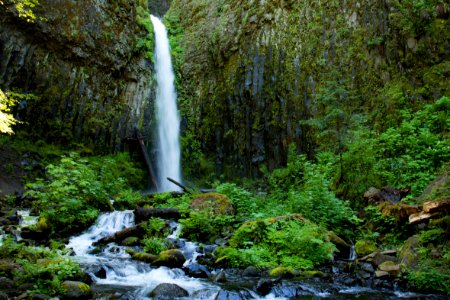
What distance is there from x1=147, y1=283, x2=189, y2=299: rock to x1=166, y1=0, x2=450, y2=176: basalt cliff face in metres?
6.60

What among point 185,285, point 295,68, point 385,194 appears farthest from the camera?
point 295,68

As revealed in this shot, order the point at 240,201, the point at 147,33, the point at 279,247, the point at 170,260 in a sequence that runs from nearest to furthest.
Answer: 1. the point at 170,260
2. the point at 279,247
3. the point at 240,201
4. the point at 147,33

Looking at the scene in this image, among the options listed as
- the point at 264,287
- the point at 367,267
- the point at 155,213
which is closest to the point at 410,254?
the point at 367,267

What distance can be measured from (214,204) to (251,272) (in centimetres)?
370

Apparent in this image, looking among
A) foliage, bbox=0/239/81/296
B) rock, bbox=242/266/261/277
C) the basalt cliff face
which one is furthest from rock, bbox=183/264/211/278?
the basalt cliff face

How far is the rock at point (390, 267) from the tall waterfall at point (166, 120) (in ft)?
42.6

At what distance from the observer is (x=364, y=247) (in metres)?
7.32

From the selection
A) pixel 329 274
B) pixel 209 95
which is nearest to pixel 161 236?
pixel 329 274

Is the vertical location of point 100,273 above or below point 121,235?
below

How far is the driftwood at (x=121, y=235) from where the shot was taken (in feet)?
28.3

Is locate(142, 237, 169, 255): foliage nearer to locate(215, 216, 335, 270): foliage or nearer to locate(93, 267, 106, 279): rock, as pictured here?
locate(215, 216, 335, 270): foliage

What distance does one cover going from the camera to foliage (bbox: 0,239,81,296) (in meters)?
4.90

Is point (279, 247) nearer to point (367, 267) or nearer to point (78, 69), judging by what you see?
point (367, 267)

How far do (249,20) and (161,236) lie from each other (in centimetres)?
1341
